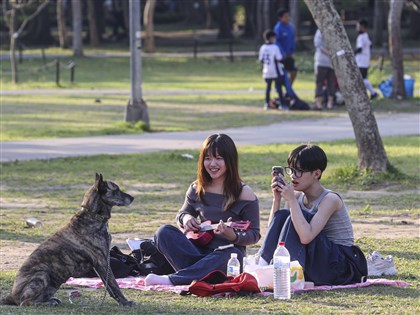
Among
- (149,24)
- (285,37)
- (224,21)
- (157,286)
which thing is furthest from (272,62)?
(224,21)

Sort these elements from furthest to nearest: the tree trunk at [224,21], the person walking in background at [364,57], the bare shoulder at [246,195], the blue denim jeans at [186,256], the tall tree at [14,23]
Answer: the tree trunk at [224,21] → the tall tree at [14,23] → the person walking in background at [364,57] → the bare shoulder at [246,195] → the blue denim jeans at [186,256]

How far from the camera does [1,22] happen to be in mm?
63406

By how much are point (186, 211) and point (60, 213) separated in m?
3.91

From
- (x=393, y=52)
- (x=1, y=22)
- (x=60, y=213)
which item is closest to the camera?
(x=60, y=213)

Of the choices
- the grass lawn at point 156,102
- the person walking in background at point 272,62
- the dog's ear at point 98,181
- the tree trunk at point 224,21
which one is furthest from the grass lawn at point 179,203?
the tree trunk at point 224,21

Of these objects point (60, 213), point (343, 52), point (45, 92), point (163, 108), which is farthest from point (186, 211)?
point (45, 92)

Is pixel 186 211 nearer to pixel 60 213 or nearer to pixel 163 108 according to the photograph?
pixel 60 213

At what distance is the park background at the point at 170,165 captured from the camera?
26.2 feet

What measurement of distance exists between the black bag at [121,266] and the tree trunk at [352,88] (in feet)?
19.5

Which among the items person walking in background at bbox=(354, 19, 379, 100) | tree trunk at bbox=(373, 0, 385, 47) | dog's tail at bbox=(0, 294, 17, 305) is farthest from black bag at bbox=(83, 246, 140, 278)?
tree trunk at bbox=(373, 0, 385, 47)

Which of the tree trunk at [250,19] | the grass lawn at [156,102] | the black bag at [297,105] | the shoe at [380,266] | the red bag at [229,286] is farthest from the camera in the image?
the tree trunk at [250,19]

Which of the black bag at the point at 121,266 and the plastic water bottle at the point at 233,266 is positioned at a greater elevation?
the plastic water bottle at the point at 233,266

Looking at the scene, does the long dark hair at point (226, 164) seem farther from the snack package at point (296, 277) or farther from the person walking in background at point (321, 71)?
the person walking in background at point (321, 71)

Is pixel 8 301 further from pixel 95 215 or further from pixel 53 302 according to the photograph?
pixel 95 215
